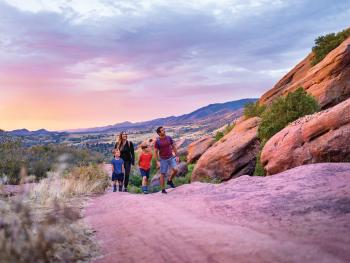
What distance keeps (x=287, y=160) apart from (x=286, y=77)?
67.7 ft

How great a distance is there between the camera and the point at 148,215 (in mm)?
8969

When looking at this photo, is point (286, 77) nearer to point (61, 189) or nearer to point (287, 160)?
point (287, 160)

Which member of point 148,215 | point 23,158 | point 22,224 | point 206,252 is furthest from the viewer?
point 23,158

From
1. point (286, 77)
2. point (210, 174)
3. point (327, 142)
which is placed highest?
point (286, 77)

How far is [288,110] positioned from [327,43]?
13.0 m

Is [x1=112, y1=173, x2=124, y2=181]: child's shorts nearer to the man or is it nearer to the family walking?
the family walking

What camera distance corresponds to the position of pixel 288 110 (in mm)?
20344

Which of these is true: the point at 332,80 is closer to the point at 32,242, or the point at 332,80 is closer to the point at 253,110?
the point at 253,110

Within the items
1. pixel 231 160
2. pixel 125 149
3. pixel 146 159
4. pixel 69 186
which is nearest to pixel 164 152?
pixel 146 159

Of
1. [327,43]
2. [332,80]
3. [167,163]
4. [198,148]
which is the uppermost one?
[327,43]

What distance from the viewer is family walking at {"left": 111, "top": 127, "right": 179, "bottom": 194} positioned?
Answer: 14.4 metres

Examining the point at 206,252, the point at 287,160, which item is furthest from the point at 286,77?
the point at 206,252

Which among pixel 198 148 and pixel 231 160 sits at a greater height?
pixel 198 148

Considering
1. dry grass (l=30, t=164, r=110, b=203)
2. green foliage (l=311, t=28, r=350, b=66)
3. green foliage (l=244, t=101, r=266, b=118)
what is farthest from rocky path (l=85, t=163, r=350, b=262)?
green foliage (l=311, t=28, r=350, b=66)
